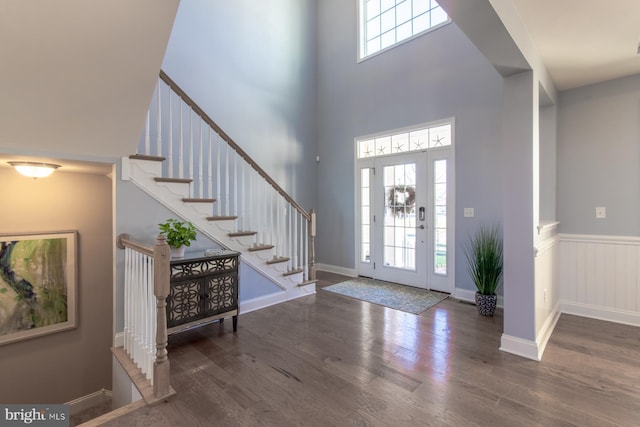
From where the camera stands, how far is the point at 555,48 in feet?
8.29

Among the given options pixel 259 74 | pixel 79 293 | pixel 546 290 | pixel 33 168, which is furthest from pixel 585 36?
pixel 79 293

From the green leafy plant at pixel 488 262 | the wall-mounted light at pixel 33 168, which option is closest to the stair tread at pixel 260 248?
the wall-mounted light at pixel 33 168

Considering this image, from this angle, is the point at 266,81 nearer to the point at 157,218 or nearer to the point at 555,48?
the point at 157,218

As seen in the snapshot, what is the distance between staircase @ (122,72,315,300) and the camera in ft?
9.50

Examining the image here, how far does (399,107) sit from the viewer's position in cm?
461

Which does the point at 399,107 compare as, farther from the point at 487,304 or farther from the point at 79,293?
the point at 79,293

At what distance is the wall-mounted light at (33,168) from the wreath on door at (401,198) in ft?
13.4

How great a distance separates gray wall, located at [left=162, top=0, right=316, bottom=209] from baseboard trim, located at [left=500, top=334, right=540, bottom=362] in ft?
12.8

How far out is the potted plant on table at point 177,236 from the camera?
2762 millimetres

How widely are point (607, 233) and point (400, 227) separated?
233 cm

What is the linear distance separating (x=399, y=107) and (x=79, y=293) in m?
4.78

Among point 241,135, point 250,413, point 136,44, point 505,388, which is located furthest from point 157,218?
point 505,388

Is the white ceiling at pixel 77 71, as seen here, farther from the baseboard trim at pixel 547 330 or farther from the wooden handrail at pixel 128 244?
the baseboard trim at pixel 547 330

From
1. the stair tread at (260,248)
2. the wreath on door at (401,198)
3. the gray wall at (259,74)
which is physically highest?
the gray wall at (259,74)
